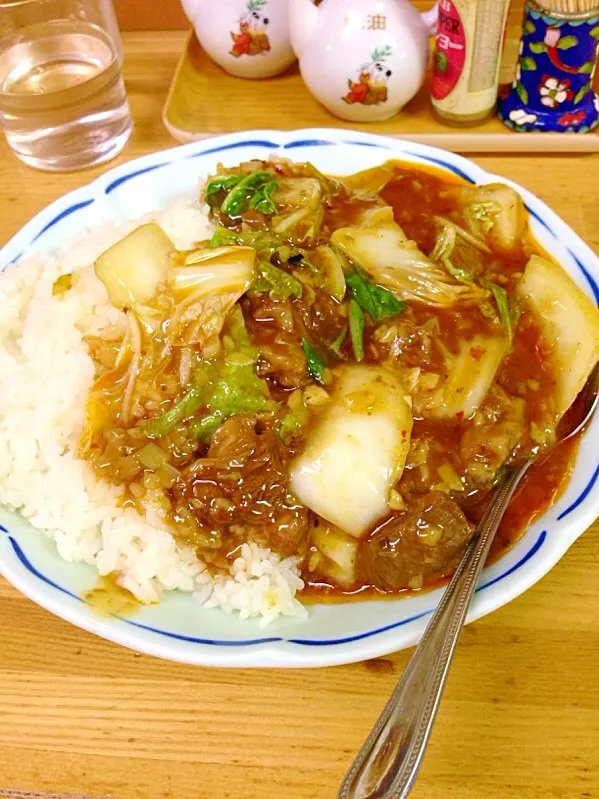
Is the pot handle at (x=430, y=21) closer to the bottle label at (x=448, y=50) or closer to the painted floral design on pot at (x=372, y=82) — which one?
the bottle label at (x=448, y=50)

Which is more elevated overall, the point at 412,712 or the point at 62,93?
the point at 62,93

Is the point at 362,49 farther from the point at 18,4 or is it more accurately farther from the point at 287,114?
the point at 18,4

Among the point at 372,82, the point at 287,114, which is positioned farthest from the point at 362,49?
the point at 287,114

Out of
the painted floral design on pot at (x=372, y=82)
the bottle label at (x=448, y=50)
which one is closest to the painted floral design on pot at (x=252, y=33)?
the painted floral design on pot at (x=372, y=82)

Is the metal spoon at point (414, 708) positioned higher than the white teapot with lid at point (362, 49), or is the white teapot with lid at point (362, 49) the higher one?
the white teapot with lid at point (362, 49)

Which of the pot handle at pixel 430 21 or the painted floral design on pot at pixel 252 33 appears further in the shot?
the painted floral design on pot at pixel 252 33

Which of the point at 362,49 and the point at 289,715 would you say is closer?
the point at 289,715
